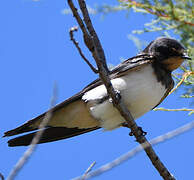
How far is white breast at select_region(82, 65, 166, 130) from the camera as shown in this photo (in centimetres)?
444

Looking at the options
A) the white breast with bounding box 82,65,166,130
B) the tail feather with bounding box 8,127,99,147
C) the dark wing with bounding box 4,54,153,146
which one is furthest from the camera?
the tail feather with bounding box 8,127,99,147

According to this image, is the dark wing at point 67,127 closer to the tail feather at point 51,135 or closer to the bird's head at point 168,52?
the tail feather at point 51,135

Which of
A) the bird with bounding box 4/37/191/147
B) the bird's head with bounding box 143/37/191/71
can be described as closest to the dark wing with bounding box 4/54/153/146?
the bird with bounding box 4/37/191/147

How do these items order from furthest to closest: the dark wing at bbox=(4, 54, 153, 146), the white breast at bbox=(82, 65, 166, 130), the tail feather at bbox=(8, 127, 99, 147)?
the tail feather at bbox=(8, 127, 99, 147) → the dark wing at bbox=(4, 54, 153, 146) → the white breast at bbox=(82, 65, 166, 130)

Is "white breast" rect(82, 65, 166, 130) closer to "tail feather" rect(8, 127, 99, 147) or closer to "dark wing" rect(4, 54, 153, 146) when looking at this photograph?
"dark wing" rect(4, 54, 153, 146)

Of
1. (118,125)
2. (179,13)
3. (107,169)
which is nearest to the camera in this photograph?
(107,169)

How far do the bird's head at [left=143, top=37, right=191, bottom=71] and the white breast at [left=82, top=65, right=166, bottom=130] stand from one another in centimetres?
33

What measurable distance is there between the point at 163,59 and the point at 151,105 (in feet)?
2.18

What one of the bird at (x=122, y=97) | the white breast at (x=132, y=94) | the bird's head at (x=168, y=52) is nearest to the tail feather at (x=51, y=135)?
the bird at (x=122, y=97)

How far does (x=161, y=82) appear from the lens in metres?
4.61

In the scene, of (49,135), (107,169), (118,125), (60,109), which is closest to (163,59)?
(118,125)

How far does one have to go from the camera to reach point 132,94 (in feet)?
14.5

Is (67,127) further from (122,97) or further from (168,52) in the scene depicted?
(168,52)

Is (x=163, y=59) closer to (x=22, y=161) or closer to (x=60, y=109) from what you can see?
(x=60, y=109)
